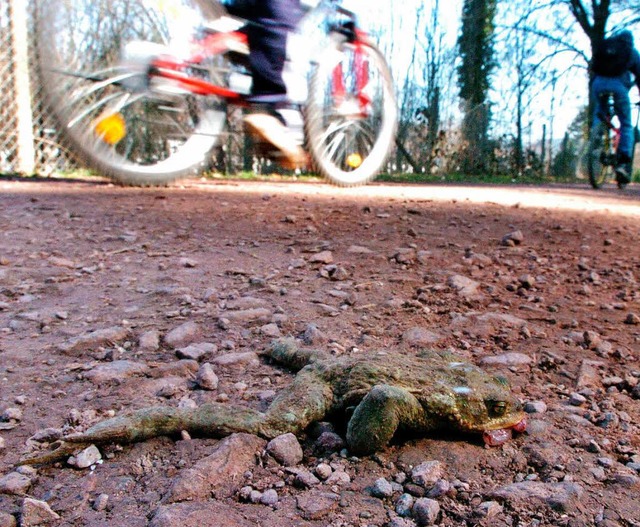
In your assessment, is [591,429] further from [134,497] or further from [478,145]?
[478,145]

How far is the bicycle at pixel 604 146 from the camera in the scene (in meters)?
8.25

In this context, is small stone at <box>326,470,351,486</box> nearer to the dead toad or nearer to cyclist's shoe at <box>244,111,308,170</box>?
the dead toad

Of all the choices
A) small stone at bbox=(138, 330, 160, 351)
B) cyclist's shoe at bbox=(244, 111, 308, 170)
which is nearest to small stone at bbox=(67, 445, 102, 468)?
small stone at bbox=(138, 330, 160, 351)

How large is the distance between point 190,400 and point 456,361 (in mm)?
898

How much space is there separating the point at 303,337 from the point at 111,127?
9.30 feet

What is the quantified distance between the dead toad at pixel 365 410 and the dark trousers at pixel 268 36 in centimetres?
260

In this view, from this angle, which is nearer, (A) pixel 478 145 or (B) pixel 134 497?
(B) pixel 134 497

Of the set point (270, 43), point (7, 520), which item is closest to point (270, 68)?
point (270, 43)

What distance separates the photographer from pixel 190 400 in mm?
1787

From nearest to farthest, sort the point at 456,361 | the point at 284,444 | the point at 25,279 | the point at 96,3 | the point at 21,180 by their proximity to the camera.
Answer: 1. the point at 284,444
2. the point at 456,361
3. the point at 25,279
4. the point at 96,3
5. the point at 21,180

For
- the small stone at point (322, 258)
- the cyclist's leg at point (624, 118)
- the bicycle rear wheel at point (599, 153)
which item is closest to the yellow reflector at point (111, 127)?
the small stone at point (322, 258)

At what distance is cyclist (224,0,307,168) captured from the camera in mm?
3664

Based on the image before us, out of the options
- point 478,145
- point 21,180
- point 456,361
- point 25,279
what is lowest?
point 456,361

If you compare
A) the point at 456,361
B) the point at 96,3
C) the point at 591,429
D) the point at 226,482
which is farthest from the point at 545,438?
the point at 96,3
